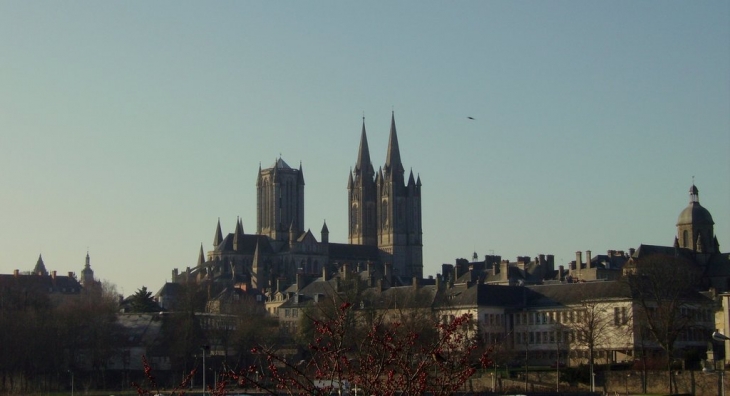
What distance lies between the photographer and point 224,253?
7003 inches

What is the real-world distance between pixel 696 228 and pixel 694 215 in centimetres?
169

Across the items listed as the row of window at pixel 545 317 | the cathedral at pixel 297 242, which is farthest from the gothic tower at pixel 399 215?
the row of window at pixel 545 317

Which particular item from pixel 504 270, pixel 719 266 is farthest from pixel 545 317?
pixel 504 270

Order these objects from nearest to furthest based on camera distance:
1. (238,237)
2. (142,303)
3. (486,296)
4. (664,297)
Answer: (664,297)
(486,296)
(142,303)
(238,237)

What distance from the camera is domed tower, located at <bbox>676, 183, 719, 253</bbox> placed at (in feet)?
410

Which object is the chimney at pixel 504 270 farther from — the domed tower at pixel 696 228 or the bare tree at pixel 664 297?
the bare tree at pixel 664 297

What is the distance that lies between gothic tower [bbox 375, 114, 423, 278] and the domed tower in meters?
69.9

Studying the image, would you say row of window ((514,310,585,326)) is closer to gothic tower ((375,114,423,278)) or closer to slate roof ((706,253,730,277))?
slate roof ((706,253,730,277))

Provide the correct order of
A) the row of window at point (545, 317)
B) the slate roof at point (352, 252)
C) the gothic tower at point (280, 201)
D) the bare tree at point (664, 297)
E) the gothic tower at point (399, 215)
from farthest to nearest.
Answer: the gothic tower at point (399, 215), the gothic tower at point (280, 201), the slate roof at point (352, 252), the row of window at point (545, 317), the bare tree at point (664, 297)

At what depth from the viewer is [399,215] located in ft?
649

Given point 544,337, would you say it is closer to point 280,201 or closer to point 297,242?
point 297,242

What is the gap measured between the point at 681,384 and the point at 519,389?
31.7ft

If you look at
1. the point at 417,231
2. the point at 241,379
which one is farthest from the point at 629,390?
the point at 417,231

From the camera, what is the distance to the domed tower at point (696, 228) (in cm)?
12506
